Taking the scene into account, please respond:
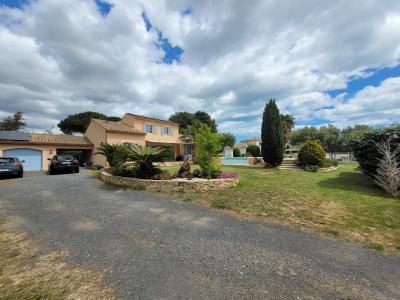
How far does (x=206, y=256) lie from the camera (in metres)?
3.74

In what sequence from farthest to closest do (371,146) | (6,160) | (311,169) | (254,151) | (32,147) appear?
(254,151)
(32,147)
(311,169)
(6,160)
(371,146)

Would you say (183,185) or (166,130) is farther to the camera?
(166,130)

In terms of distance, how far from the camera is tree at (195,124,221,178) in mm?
10141

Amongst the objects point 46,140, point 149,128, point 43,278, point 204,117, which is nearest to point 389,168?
point 43,278

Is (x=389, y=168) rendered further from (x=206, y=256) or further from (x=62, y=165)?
(x=62, y=165)

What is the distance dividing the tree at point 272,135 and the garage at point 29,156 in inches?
860

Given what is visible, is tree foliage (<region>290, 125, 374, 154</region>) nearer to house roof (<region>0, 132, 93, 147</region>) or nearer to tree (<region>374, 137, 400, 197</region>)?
tree (<region>374, 137, 400, 197</region>)

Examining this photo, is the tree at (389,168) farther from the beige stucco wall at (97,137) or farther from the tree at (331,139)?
the tree at (331,139)

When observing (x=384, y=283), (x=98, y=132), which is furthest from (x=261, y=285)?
(x=98, y=132)

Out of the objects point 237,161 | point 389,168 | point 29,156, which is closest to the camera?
point 389,168

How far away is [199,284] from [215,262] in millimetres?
644

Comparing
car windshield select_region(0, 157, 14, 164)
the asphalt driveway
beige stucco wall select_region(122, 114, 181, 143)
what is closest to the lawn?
the asphalt driveway

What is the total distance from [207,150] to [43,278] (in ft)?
25.8

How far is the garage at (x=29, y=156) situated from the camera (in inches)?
730
